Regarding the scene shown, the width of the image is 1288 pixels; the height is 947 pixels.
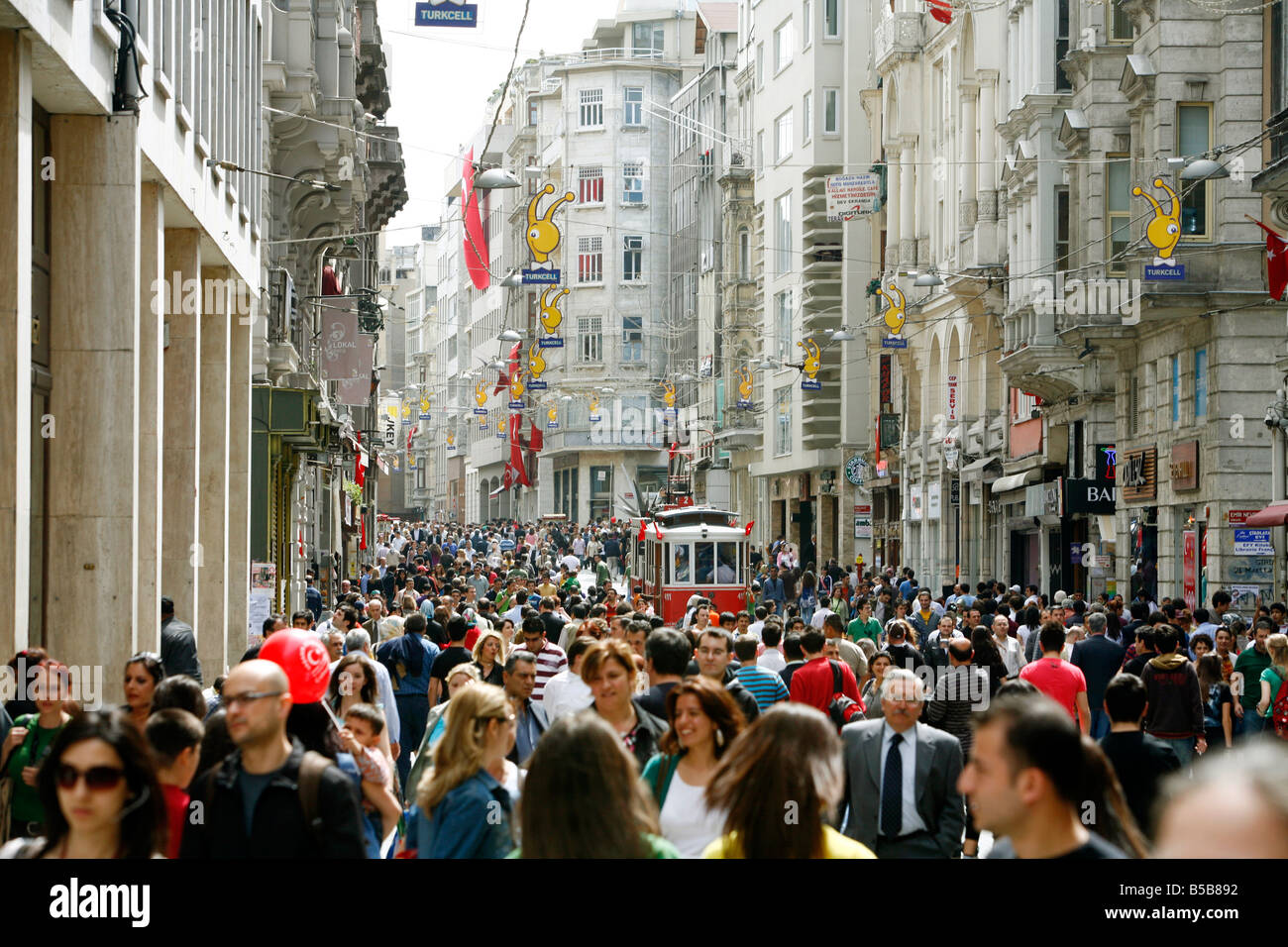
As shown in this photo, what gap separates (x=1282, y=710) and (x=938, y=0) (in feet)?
103

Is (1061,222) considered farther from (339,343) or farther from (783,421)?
(783,421)

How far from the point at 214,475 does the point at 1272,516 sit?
14000mm

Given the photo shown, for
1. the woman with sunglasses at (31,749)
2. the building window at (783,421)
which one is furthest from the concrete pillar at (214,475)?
the building window at (783,421)

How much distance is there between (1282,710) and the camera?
578 inches

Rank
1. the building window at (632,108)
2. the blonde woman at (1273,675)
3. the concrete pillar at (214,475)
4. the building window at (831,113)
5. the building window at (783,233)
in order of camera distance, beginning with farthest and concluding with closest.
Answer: the building window at (632,108) < the building window at (783,233) < the building window at (831,113) < the concrete pillar at (214,475) < the blonde woman at (1273,675)

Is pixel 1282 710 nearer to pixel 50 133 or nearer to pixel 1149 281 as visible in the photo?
pixel 50 133

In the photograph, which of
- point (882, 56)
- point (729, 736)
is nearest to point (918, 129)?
point (882, 56)

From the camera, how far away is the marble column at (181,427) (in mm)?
22797

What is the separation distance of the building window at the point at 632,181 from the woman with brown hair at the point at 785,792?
3935 inches

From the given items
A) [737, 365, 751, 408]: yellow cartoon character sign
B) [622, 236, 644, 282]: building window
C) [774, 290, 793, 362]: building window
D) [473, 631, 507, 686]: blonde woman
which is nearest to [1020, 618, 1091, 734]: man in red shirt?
[473, 631, 507, 686]: blonde woman

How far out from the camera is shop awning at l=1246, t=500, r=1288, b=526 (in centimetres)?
2645

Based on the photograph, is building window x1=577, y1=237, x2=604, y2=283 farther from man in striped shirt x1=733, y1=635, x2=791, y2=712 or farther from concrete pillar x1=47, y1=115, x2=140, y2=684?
man in striped shirt x1=733, y1=635, x2=791, y2=712

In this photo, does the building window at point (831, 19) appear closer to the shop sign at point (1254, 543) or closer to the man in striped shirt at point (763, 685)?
the shop sign at point (1254, 543)

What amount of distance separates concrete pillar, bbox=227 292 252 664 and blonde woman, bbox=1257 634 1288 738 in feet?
47.8
